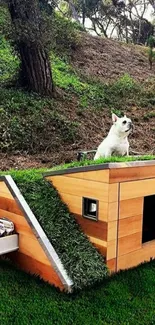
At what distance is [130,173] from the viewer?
262cm

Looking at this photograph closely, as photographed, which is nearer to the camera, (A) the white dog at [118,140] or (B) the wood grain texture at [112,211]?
(B) the wood grain texture at [112,211]

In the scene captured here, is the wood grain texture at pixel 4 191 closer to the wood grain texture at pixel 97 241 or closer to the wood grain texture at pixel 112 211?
the wood grain texture at pixel 97 241

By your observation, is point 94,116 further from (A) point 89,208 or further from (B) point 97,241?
(B) point 97,241

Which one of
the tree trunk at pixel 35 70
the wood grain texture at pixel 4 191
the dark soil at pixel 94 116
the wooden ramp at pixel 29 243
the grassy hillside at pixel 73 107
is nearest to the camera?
the wooden ramp at pixel 29 243

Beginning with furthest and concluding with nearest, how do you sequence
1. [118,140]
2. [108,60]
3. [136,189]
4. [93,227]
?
[108,60], [118,140], [136,189], [93,227]

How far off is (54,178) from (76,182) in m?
0.30

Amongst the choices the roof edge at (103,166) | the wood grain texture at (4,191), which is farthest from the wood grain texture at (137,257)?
the wood grain texture at (4,191)

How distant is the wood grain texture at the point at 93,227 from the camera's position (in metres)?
2.50

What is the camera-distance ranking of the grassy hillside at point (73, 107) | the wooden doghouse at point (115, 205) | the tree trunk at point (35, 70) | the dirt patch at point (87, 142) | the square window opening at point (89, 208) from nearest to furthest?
the wooden doghouse at point (115, 205)
the square window opening at point (89, 208)
the dirt patch at point (87, 142)
the grassy hillside at point (73, 107)
the tree trunk at point (35, 70)

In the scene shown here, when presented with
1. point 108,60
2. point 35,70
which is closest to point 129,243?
point 35,70

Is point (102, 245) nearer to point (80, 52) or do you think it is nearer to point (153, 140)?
point (153, 140)

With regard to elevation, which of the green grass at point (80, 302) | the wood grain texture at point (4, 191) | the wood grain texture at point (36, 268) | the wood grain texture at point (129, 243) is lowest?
the green grass at point (80, 302)

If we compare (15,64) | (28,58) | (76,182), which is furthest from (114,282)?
(15,64)

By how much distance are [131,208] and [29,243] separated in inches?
33.1
